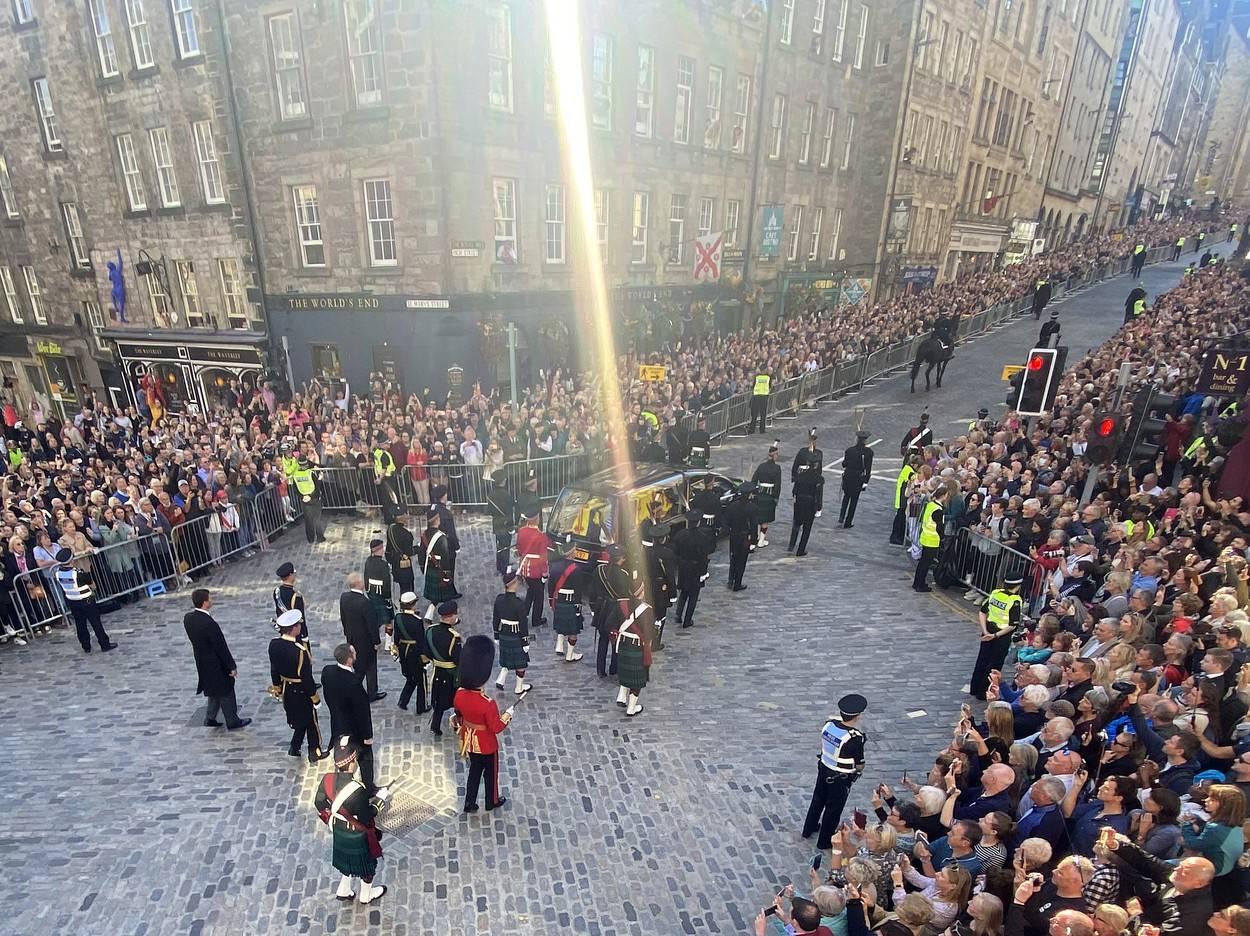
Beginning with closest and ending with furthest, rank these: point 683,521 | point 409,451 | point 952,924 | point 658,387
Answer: point 952,924 < point 683,521 < point 409,451 < point 658,387

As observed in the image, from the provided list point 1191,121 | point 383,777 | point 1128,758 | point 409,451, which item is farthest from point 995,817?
point 1191,121

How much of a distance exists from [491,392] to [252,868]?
14235 mm

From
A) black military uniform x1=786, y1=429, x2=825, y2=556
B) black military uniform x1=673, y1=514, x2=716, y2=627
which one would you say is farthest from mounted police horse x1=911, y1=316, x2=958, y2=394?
black military uniform x1=673, y1=514, x2=716, y2=627

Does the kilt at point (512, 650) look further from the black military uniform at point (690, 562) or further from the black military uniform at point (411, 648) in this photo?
the black military uniform at point (690, 562)

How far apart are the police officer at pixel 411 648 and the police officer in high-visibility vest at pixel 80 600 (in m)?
4.40

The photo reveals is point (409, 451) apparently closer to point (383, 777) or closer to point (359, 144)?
point (383, 777)

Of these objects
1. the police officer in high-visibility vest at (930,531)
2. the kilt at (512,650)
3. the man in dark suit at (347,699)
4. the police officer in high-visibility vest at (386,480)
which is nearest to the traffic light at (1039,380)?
the police officer in high-visibility vest at (930,531)

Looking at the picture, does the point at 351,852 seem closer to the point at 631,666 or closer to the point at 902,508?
the point at 631,666

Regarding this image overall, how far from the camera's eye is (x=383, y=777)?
645cm

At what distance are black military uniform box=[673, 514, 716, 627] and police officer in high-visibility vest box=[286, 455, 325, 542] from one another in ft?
22.6

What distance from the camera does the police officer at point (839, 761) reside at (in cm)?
521

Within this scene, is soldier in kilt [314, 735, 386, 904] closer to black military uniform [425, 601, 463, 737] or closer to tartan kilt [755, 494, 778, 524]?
black military uniform [425, 601, 463, 737]

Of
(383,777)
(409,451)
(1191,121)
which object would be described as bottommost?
(383,777)

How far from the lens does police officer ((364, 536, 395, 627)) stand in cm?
798
